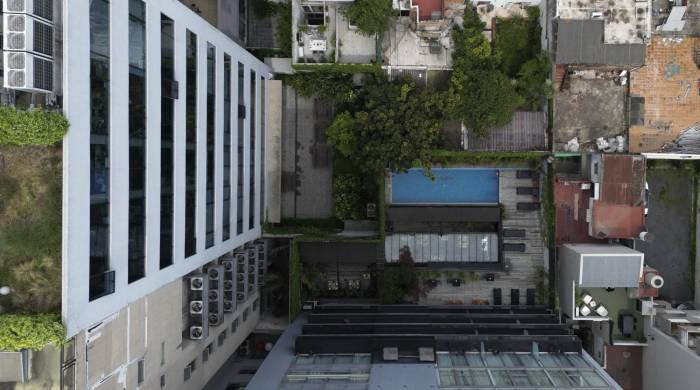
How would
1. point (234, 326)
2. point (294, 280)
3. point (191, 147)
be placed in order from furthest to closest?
point (294, 280)
point (234, 326)
point (191, 147)

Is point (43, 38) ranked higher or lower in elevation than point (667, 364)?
higher

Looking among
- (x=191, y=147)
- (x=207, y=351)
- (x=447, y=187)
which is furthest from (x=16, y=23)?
(x=447, y=187)

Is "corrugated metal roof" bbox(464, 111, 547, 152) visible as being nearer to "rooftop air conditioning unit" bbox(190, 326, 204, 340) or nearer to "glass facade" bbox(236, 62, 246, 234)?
"glass facade" bbox(236, 62, 246, 234)

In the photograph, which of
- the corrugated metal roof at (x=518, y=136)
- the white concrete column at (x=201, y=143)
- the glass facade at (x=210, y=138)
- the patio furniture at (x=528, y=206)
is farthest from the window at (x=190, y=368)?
the patio furniture at (x=528, y=206)

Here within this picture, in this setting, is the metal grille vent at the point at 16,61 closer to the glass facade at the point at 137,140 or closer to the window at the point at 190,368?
the glass facade at the point at 137,140

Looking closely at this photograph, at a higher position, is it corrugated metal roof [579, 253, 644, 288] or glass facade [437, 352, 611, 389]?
corrugated metal roof [579, 253, 644, 288]

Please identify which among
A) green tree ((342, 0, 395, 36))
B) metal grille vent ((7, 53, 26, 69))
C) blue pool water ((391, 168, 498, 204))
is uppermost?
green tree ((342, 0, 395, 36))

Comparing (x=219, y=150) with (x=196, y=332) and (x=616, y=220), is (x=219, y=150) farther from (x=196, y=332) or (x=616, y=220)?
(x=616, y=220)

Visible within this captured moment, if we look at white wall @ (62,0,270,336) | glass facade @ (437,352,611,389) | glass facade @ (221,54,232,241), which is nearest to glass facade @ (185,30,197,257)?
white wall @ (62,0,270,336)
